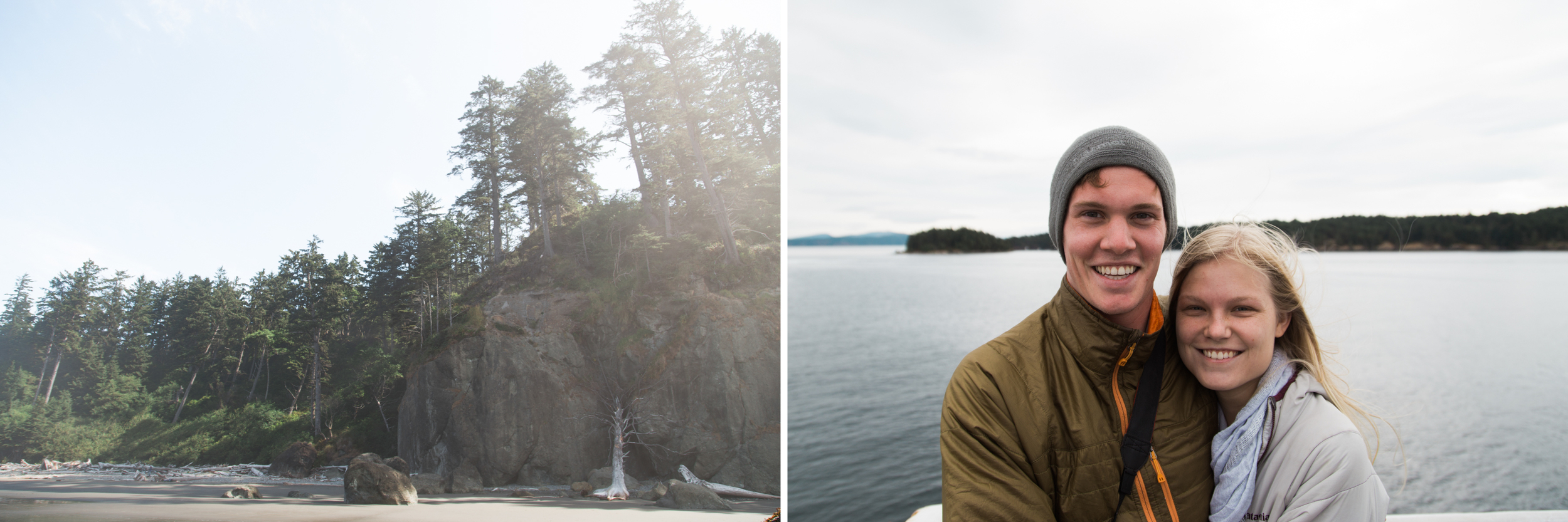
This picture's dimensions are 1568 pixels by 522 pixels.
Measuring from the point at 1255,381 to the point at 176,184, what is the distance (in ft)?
15.4

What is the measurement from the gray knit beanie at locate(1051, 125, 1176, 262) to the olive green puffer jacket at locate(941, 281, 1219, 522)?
0.18 metres

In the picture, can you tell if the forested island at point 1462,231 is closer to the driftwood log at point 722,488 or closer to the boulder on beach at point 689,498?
the driftwood log at point 722,488

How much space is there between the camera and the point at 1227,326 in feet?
3.64

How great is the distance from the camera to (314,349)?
3168 mm

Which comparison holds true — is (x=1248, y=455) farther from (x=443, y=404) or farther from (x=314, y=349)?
(x=314, y=349)

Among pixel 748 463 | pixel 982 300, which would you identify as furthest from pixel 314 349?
pixel 982 300

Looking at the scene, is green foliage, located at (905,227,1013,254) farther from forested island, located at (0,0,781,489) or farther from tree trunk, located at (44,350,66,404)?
tree trunk, located at (44,350,66,404)

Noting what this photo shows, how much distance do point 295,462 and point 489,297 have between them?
48.2 inches

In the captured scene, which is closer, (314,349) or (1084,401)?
(1084,401)

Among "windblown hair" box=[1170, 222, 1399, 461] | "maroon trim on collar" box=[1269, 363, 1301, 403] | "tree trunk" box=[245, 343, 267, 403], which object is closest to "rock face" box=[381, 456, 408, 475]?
"tree trunk" box=[245, 343, 267, 403]

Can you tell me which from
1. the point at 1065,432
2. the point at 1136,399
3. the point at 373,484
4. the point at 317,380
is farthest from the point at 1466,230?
the point at 317,380

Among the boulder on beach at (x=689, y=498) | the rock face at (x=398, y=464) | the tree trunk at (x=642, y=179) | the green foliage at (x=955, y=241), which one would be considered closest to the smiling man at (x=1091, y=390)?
the boulder on beach at (x=689, y=498)

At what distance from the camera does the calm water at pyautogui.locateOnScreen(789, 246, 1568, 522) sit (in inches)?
210

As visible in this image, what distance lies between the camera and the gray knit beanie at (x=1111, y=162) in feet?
3.33
